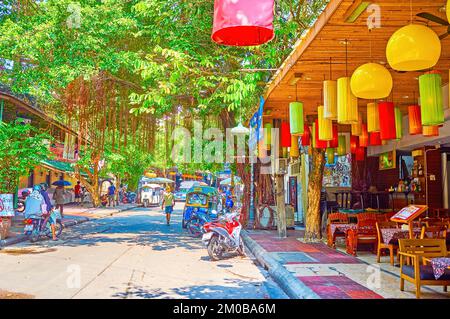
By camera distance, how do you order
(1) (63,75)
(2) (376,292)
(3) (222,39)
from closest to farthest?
1. (3) (222,39)
2. (2) (376,292)
3. (1) (63,75)

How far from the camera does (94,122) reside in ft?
60.1

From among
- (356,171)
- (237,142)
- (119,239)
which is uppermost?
(237,142)

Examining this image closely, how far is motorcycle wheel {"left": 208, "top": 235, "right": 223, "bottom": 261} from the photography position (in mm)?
9883

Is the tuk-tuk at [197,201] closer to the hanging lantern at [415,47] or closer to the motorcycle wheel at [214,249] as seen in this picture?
the motorcycle wheel at [214,249]

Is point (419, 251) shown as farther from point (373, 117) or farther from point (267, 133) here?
point (267, 133)

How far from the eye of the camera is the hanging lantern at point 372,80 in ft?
17.9

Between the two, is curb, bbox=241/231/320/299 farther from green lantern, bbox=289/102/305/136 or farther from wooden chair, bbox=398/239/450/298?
green lantern, bbox=289/102/305/136

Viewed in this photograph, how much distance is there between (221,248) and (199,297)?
155 inches

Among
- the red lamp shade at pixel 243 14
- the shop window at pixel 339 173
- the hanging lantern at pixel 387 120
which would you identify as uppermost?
the red lamp shade at pixel 243 14

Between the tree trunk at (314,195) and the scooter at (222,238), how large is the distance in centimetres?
269

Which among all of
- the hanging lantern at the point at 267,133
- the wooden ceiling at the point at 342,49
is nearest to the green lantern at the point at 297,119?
the wooden ceiling at the point at 342,49
